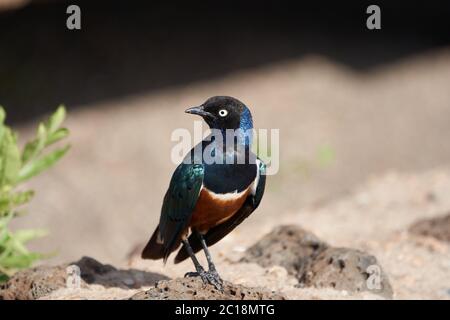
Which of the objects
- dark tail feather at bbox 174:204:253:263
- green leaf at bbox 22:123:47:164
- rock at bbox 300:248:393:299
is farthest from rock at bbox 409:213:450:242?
green leaf at bbox 22:123:47:164

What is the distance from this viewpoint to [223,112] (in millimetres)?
4758

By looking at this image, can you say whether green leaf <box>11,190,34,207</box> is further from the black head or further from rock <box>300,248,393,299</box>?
rock <box>300,248,393,299</box>

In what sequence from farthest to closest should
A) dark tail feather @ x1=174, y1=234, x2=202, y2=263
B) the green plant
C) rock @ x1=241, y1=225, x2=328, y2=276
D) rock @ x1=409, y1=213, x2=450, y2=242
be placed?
1. rock @ x1=409, y1=213, x2=450, y2=242
2. rock @ x1=241, y1=225, x2=328, y2=276
3. the green plant
4. dark tail feather @ x1=174, y1=234, x2=202, y2=263

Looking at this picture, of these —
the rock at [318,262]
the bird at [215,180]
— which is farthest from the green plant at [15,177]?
the rock at [318,262]

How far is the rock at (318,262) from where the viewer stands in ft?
17.5

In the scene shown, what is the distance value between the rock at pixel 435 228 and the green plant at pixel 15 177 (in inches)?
116

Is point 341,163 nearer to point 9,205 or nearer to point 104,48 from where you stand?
point 104,48

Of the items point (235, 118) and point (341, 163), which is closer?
point (235, 118)

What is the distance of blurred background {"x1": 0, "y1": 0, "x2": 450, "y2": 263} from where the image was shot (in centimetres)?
1030

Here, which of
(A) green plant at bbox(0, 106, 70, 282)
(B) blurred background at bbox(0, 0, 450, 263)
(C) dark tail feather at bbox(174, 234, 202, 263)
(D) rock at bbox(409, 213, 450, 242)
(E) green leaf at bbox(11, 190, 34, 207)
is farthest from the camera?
(B) blurred background at bbox(0, 0, 450, 263)

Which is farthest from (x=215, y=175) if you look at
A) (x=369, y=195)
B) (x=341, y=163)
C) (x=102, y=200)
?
(x=341, y=163)

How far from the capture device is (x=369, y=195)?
8.34m

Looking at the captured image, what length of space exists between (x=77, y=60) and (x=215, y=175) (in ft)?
22.6
